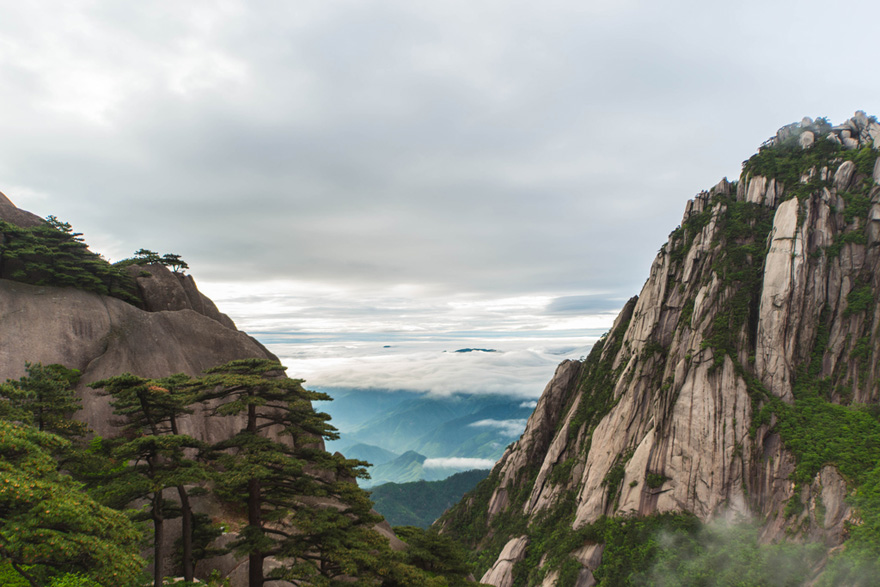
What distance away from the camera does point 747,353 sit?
51719 millimetres

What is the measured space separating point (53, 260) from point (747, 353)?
78.5 metres

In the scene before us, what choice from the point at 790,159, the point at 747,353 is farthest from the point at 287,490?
the point at 790,159

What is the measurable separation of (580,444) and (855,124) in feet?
236

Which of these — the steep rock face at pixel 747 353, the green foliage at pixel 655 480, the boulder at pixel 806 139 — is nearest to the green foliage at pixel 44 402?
the steep rock face at pixel 747 353

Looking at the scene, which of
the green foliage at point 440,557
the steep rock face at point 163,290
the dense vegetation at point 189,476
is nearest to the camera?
the dense vegetation at point 189,476

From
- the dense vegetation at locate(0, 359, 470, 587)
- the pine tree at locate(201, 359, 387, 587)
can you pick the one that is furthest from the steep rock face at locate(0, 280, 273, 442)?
the pine tree at locate(201, 359, 387, 587)

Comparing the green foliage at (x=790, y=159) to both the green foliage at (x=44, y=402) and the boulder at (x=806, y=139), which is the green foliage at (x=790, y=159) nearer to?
the boulder at (x=806, y=139)

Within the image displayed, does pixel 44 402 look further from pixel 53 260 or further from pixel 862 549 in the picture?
pixel 862 549

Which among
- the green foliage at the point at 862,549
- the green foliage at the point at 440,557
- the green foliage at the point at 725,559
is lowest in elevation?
the green foliage at the point at 725,559

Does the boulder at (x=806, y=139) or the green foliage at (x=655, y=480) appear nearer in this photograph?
the green foliage at (x=655, y=480)

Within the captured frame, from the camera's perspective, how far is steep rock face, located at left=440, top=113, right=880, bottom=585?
45.3 meters

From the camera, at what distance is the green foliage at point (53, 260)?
31547 mm

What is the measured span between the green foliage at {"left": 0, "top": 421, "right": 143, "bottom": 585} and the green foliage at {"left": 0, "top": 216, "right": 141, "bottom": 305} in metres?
29.8

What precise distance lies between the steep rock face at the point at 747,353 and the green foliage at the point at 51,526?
5426 cm
